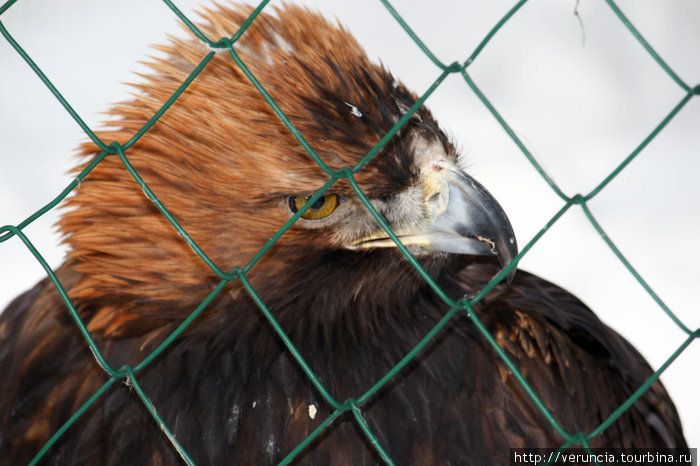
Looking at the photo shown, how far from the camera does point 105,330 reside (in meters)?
2.13

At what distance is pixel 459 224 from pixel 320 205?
0.32m

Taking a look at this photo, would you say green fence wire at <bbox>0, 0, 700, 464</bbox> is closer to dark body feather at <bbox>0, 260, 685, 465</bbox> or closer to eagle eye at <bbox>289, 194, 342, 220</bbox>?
eagle eye at <bbox>289, 194, 342, 220</bbox>

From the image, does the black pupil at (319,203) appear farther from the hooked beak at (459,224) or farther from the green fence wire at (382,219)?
the green fence wire at (382,219)

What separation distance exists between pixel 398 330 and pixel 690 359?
266cm

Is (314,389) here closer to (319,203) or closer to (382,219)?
(319,203)

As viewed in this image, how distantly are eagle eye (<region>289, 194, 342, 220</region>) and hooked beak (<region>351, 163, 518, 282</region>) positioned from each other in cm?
11

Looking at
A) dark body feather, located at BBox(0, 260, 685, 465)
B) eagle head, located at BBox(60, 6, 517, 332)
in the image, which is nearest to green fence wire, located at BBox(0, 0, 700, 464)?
eagle head, located at BBox(60, 6, 517, 332)

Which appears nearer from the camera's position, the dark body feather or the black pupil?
the black pupil

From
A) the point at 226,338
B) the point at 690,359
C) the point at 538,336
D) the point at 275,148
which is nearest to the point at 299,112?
the point at 275,148

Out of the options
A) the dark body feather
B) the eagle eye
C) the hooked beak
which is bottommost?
the dark body feather

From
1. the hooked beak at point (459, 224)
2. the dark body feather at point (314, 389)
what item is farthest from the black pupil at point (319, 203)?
the dark body feather at point (314, 389)

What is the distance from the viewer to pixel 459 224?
1.95 m

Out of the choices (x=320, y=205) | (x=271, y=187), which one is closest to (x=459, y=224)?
(x=320, y=205)

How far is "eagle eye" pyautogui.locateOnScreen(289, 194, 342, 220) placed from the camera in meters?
2.00
